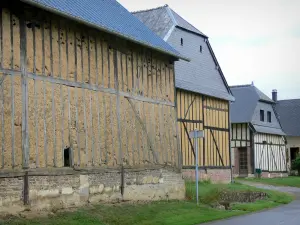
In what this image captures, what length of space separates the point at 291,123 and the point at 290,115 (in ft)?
4.76

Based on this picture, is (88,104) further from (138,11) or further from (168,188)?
(138,11)

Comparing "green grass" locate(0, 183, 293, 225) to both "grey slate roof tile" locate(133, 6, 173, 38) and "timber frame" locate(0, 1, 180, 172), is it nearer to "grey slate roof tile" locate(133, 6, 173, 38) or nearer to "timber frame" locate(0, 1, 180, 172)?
"timber frame" locate(0, 1, 180, 172)

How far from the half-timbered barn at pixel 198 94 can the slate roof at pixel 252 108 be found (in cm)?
1033

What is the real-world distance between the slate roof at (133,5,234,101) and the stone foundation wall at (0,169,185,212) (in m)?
7.37

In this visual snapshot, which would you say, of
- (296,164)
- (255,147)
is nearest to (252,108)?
(255,147)

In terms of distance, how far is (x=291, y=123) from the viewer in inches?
2010

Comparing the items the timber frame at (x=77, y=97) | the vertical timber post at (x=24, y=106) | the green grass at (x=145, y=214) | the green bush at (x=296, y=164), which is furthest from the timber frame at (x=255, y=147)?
the vertical timber post at (x=24, y=106)

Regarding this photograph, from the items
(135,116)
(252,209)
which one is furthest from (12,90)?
(252,209)

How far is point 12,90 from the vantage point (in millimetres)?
11555

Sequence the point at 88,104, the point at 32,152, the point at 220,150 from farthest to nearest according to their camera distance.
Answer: the point at 220,150 → the point at 88,104 → the point at 32,152

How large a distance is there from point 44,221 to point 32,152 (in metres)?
1.72

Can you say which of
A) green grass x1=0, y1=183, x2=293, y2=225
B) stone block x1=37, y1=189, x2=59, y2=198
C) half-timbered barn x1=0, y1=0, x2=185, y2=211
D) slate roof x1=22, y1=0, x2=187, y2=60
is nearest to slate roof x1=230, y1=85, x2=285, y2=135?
green grass x1=0, y1=183, x2=293, y2=225

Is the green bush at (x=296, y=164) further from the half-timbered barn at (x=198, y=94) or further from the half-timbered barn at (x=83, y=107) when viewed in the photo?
the half-timbered barn at (x=83, y=107)

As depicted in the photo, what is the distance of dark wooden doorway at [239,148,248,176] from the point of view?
3816cm
